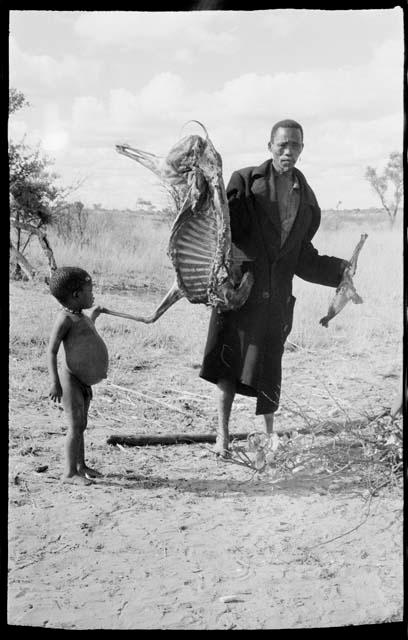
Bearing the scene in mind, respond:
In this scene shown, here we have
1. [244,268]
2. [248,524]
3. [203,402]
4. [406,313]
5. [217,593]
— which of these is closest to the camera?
[406,313]

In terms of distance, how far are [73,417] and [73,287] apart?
608 mm

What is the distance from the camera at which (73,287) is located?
131 inches

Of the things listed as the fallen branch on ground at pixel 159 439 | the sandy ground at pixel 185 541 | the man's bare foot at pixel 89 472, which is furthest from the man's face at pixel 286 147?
the man's bare foot at pixel 89 472

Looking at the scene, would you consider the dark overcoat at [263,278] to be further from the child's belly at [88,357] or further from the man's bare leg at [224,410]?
the child's belly at [88,357]

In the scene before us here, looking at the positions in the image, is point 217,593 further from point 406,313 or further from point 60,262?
point 60,262

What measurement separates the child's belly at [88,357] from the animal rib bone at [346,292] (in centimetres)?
105

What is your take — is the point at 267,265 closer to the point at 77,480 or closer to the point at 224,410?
the point at 224,410

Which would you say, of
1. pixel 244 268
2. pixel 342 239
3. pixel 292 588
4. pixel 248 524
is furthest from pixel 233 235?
pixel 292 588

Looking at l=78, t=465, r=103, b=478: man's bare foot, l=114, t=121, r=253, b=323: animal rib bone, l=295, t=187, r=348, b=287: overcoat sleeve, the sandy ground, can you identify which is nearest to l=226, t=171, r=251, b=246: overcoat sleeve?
l=114, t=121, r=253, b=323: animal rib bone

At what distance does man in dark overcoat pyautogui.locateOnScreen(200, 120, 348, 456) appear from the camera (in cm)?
350

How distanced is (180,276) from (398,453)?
1350 mm

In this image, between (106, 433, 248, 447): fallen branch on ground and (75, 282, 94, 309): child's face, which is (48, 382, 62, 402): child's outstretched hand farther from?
(106, 433, 248, 447): fallen branch on ground

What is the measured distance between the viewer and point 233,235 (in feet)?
11.5

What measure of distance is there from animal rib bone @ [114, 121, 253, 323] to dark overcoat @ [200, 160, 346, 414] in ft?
0.32
